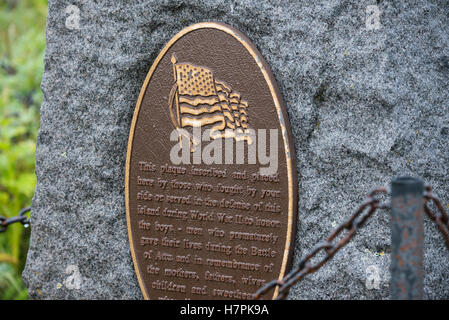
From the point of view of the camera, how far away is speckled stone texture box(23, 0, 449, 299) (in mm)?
2180

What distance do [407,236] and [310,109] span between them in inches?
35.5

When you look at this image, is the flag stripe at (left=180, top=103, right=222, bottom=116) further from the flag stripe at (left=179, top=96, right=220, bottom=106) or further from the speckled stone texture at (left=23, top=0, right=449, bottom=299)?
the speckled stone texture at (left=23, top=0, right=449, bottom=299)

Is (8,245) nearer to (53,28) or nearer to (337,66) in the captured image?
(53,28)

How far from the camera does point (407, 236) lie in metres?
1.51

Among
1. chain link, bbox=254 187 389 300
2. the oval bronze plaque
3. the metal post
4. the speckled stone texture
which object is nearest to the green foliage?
the speckled stone texture

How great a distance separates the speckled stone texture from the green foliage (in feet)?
4.42

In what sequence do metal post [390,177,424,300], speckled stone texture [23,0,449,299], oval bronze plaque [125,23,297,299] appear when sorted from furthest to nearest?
oval bronze plaque [125,23,297,299], speckled stone texture [23,0,449,299], metal post [390,177,424,300]

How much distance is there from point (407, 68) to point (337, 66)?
28cm

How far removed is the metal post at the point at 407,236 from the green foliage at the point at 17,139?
2.82 m

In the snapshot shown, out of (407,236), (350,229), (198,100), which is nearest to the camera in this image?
(407,236)

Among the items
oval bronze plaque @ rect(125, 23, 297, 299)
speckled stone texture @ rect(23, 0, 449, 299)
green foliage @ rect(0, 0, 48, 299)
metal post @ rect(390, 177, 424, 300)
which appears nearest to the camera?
metal post @ rect(390, 177, 424, 300)

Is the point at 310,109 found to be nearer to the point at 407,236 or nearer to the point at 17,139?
the point at 407,236

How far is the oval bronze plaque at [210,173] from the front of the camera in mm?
2338

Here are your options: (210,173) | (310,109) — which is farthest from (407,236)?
(210,173)
